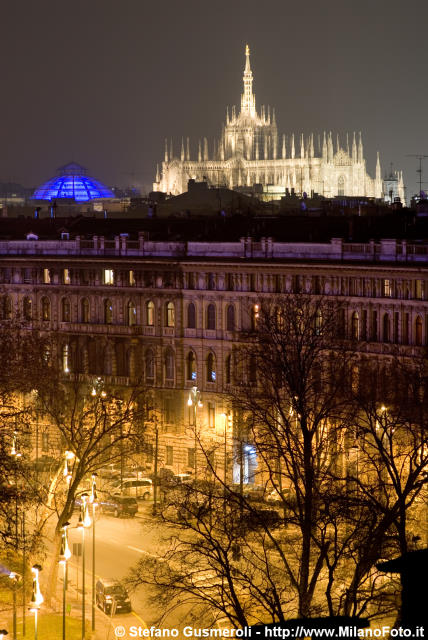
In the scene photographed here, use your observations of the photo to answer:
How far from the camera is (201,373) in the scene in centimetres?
8131

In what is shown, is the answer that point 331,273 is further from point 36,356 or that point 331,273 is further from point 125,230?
point 125,230

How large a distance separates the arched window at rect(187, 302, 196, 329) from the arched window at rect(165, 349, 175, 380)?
5.28ft

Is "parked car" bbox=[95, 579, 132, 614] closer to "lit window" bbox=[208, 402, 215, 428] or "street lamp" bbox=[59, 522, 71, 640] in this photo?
"street lamp" bbox=[59, 522, 71, 640]

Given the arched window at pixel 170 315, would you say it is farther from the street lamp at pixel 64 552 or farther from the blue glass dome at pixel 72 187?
the blue glass dome at pixel 72 187

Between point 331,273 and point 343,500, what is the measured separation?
33849 millimetres

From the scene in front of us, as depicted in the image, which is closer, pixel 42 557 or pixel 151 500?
pixel 42 557

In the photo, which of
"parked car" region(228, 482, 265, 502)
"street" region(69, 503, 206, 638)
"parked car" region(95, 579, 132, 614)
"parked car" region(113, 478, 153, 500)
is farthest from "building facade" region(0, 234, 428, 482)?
"parked car" region(95, 579, 132, 614)

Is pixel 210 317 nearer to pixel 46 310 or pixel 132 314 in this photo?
pixel 132 314

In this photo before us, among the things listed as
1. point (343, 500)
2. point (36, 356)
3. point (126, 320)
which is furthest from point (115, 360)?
point (343, 500)

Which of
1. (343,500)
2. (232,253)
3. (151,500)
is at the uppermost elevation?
(232,253)

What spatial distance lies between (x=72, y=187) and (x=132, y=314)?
3750 inches

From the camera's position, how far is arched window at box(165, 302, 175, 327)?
83.2 metres

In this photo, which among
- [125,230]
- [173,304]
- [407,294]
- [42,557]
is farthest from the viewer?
[125,230]

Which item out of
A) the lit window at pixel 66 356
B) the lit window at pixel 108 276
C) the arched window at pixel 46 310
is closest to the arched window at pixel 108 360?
the lit window at pixel 66 356
